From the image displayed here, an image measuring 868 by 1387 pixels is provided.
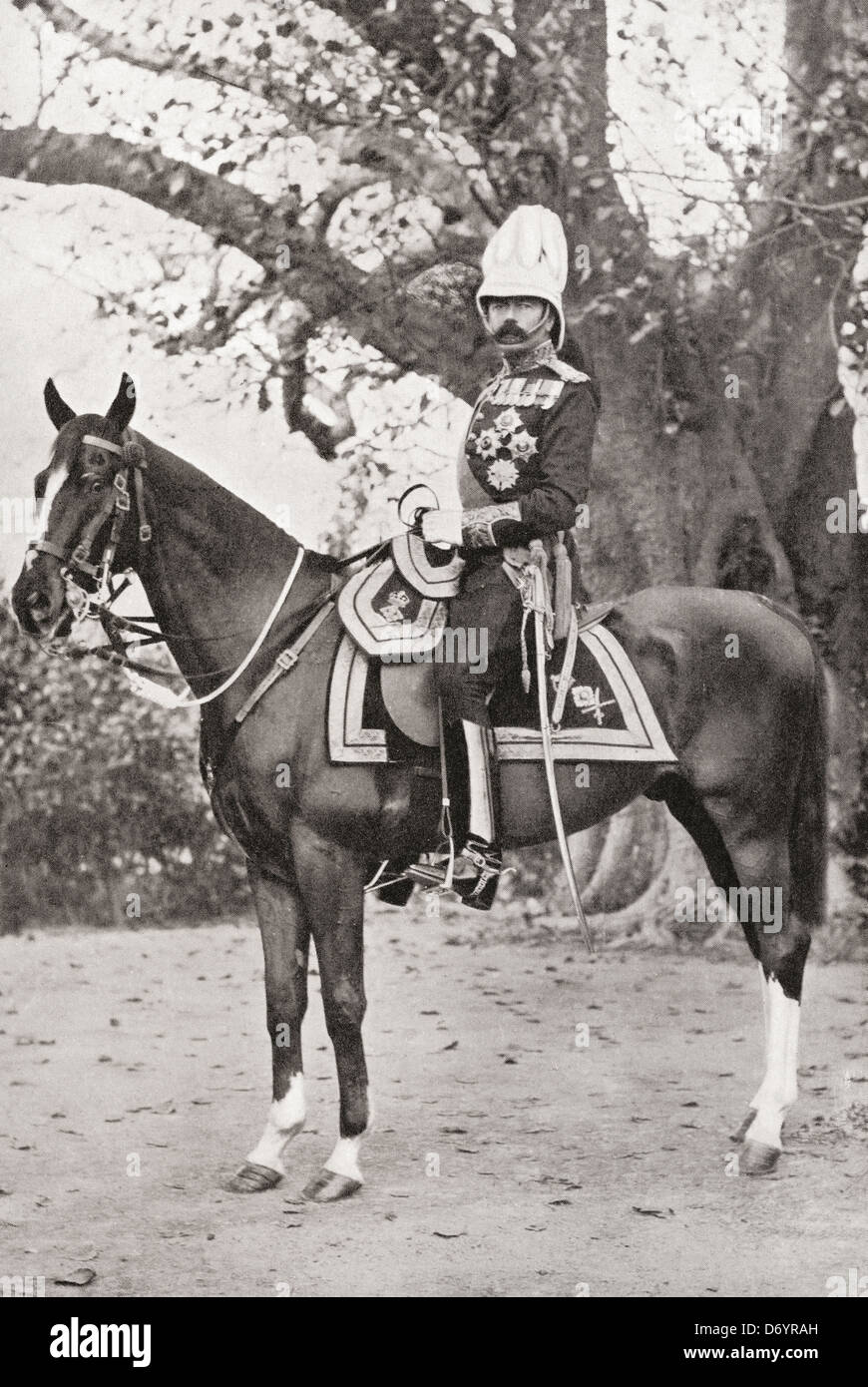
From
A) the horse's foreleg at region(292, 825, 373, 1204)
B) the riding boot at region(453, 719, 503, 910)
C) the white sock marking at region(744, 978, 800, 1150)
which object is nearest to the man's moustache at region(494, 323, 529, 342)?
the riding boot at region(453, 719, 503, 910)

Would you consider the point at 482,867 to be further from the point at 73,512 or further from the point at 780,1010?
the point at 73,512

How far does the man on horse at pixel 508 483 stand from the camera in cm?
509

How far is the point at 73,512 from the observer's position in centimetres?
494

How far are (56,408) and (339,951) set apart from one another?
1.87 m

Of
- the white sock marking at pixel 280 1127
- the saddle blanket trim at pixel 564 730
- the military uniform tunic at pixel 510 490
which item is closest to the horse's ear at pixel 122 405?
the saddle blanket trim at pixel 564 730

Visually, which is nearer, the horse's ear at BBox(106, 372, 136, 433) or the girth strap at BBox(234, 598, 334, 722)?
the horse's ear at BBox(106, 372, 136, 433)

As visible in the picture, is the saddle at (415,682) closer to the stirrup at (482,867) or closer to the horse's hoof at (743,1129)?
the stirrup at (482,867)

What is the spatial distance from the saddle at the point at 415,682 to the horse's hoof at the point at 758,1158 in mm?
1341

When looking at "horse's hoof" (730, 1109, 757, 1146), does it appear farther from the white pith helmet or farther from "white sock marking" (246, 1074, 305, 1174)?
the white pith helmet

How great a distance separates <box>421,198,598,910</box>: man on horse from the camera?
200 inches

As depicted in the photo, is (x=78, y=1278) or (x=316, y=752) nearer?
(x=78, y=1278)

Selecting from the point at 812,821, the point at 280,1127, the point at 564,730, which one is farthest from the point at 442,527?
the point at 280,1127

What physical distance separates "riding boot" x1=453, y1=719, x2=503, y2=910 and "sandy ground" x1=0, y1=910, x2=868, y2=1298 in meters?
0.94
